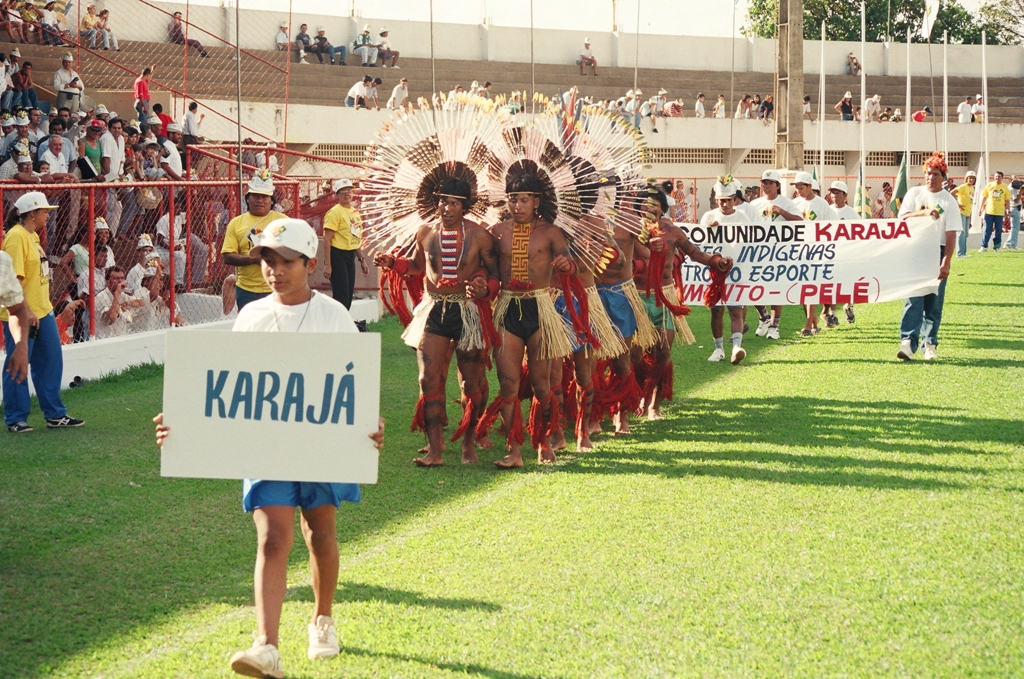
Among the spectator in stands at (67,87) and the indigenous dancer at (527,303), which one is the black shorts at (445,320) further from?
the spectator in stands at (67,87)

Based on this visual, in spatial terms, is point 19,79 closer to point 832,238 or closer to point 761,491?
point 832,238

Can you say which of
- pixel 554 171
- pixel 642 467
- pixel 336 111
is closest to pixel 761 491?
pixel 642 467

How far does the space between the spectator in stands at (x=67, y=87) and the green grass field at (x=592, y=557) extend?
32.3ft

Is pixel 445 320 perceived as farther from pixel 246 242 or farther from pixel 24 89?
pixel 24 89

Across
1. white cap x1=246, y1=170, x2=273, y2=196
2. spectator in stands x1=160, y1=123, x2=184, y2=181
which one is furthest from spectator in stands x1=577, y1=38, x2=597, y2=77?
white cap x1=246, y1=170, x2=273, y2=196

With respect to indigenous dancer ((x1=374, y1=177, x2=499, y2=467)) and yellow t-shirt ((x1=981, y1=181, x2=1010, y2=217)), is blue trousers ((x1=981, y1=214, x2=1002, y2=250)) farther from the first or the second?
indigenous dancer ((x1=374, y1=177, x2=499, y2=467))

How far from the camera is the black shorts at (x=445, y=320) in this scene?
8.62 m

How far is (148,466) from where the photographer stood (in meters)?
8.53

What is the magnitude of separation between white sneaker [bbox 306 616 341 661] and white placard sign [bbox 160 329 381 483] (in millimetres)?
653

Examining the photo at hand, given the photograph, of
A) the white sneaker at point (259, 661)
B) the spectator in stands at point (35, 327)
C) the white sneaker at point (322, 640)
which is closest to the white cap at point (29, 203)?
the spectator in stands at point (35, 327)

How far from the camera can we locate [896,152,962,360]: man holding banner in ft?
42.7

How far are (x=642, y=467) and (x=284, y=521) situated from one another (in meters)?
4.22

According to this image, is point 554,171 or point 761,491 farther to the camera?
point 554,171

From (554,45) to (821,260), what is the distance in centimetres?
3109
